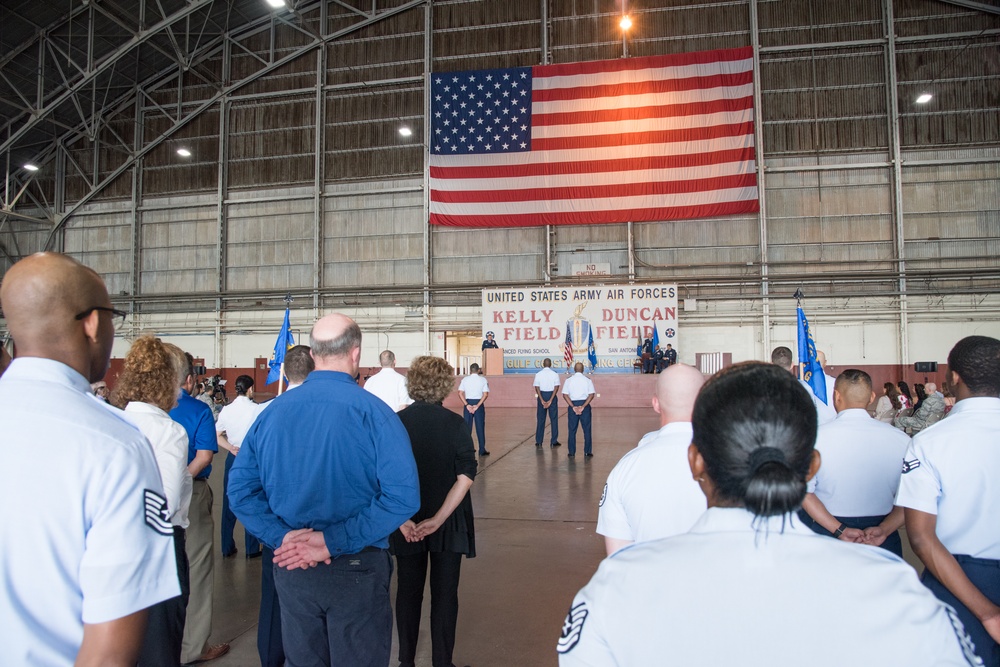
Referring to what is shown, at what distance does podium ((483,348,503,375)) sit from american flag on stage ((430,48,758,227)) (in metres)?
4.79

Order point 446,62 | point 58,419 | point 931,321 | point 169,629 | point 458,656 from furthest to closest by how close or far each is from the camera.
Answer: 1. point 446,62
2. point 931,321
3. point 458,656
4. point 169,629
5. point 58,419

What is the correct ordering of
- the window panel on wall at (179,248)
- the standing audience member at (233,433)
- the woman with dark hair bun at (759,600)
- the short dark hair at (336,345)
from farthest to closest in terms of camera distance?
the window panel on wall at (179,248) < the standing audience member at (233,433) < the short dark hair at (336,345) < the woman with dark hair bun at (759,600)

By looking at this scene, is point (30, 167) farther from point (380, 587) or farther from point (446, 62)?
point (380, 587)

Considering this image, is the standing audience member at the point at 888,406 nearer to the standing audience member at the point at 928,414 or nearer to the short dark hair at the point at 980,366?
the standing audience member at the point at 928,414

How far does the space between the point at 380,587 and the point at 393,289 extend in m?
21.5

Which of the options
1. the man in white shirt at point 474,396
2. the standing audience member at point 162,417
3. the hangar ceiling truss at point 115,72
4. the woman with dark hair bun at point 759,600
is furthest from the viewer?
the hangar ceiling truss at point 115,72

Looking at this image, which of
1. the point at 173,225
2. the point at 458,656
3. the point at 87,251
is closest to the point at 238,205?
the point at 173,225

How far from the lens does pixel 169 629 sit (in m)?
2.58

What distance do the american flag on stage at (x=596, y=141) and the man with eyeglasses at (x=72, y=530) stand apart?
68.7ft

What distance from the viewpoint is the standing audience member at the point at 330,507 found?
2174 mm

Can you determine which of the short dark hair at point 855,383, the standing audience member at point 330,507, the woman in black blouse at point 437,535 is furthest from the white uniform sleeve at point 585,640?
the short dark hair at point 855,383

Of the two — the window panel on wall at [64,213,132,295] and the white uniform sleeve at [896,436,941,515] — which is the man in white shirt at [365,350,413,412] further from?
the window panel on wall at [64,213,132,295]

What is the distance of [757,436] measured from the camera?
1051 millimetres

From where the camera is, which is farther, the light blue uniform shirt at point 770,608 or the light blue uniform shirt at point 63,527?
the light blue uniform shirt at point 63,527
